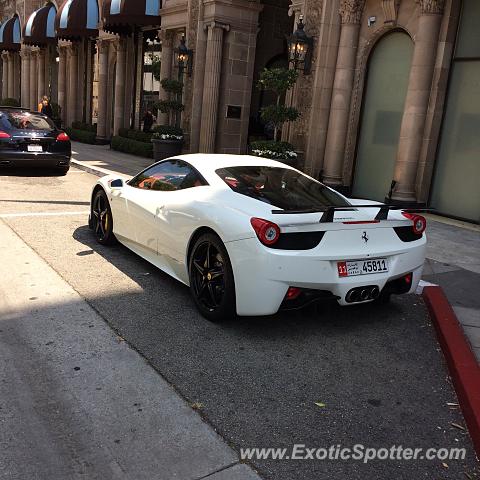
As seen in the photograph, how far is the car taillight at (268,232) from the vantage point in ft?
13.8

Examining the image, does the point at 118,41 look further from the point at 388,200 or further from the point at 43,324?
the point at 43,324

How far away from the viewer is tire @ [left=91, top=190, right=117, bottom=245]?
680cm

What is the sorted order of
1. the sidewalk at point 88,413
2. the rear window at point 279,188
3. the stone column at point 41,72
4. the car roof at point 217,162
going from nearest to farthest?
the sidewalk at point 88,413 < the rear window at point 279,188 < the car roof at point 217,162 < the stone column at point 41,72

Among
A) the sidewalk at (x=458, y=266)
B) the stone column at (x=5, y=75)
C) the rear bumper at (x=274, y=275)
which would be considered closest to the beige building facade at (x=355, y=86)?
the sidewalk at (x=458, y=266)

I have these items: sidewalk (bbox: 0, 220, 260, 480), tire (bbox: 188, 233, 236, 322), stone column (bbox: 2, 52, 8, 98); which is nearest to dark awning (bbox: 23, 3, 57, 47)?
stone column (bbox: 2, 52, 8, 98)

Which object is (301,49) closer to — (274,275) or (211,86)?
(211,86)

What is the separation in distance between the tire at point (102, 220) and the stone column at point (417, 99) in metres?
6.71

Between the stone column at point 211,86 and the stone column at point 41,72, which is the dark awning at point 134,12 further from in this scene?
the stone column at point 41,72

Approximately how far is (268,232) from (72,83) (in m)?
28.2

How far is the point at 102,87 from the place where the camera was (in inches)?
987

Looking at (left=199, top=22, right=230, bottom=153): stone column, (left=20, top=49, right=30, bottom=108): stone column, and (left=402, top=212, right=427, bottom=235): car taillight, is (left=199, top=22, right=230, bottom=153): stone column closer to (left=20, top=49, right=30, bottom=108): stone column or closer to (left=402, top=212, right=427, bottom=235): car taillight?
(left=402, top=212, right=427, bottom=235): car taillight

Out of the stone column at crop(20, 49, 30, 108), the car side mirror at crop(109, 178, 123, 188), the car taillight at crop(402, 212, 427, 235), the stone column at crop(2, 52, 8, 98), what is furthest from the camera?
the stone column at crop(2, 52, 8, 98)

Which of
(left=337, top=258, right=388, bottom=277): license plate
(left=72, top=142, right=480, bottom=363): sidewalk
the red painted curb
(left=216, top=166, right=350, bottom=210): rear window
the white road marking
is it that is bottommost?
the white road marking

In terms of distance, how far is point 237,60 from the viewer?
57.8ft
